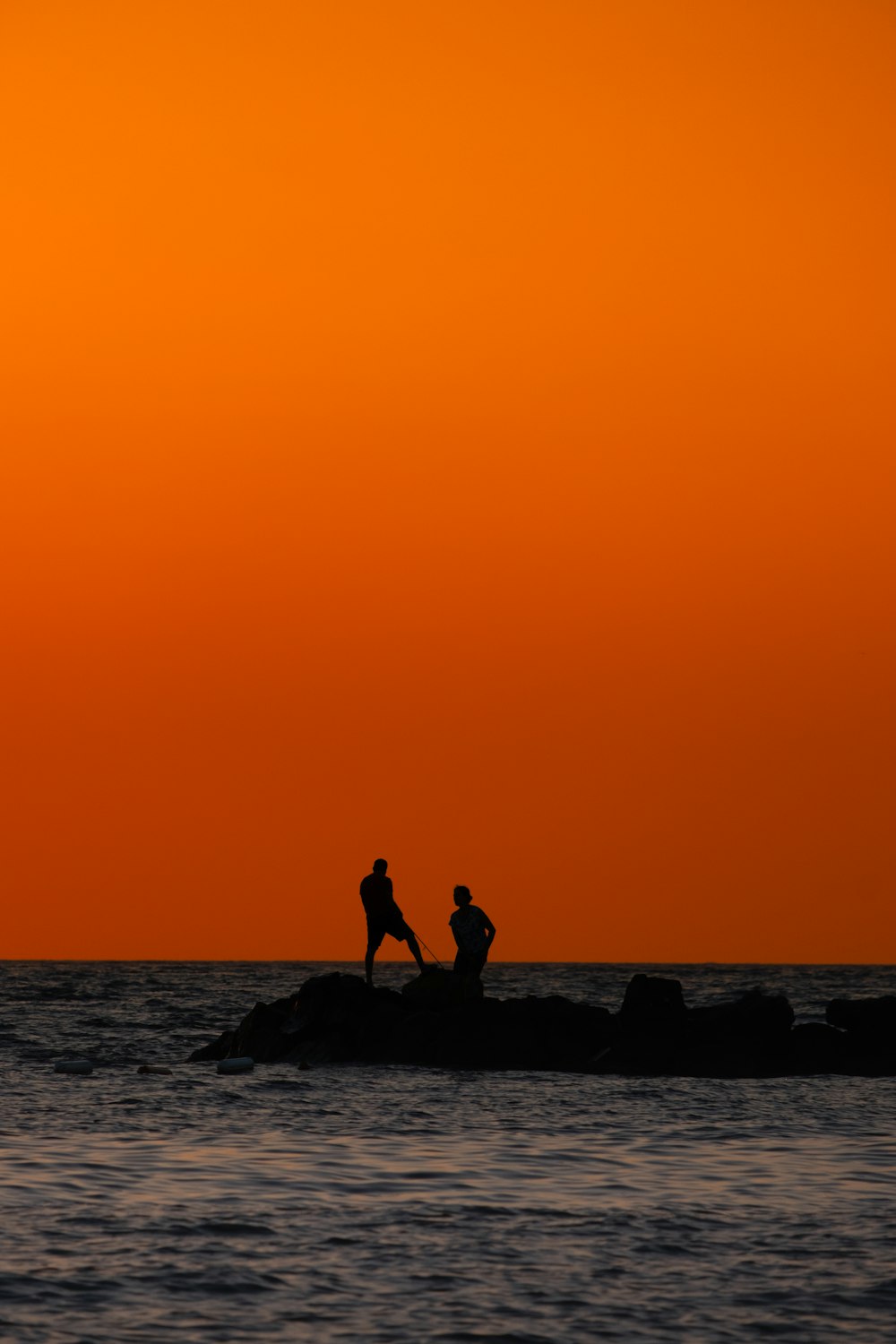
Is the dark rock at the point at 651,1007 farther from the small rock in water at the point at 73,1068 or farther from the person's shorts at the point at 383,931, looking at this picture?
the small rock in water at the point at 73,1068

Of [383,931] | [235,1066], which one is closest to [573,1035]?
[383,931]

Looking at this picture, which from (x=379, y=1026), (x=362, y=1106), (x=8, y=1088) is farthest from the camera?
(x=379, y=1026)

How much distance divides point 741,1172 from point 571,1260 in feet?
13.9

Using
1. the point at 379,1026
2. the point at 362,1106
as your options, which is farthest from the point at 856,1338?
the point at 379,1026

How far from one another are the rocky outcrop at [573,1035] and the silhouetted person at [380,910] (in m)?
0.84

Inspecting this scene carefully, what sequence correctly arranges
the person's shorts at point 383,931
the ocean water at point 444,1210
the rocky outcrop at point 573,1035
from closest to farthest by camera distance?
the ocean water at point 444,1210, the rocky outcrop at point 573,1035, the person's shorts at point 383,931

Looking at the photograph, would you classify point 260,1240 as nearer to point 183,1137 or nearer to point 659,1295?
point 659,1295

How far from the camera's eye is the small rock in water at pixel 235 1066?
25.4 meters

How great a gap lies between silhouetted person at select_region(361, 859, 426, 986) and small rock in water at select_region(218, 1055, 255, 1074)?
3.33m

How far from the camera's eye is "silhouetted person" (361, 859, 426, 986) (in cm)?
2853

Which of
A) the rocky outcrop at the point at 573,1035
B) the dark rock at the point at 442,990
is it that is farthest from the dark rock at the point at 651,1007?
the dark rock at the point at 442,990

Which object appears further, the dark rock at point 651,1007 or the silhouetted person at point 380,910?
the silhouetted person at point 380,910

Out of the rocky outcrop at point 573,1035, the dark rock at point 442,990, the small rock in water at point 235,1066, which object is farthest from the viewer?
the dark rock at point 442,990

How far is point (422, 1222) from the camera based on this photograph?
13.3 meters
